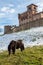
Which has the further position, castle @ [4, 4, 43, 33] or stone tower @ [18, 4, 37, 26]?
stone tower @ [18, 4, 37, 26]

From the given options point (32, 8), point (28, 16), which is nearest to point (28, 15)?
point (28, 16)

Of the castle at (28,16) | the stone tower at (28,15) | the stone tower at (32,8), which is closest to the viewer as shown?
the castle at (28,16)

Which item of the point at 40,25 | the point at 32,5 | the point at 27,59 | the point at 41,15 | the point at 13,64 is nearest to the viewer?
the point at 13,64

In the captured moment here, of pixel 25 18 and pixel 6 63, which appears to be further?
pixel 25 18

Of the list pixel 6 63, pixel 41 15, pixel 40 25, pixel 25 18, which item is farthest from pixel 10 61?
pixel 25 18

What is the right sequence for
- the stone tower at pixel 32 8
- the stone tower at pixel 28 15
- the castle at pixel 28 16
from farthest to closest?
the stone tower at pixel 32 8, the stone tower at pixel 28 15, the castle at pixel 28 16

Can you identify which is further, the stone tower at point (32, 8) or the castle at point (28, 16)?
the stone tower at point (32, 8)

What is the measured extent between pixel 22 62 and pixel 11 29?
59274 millimetres

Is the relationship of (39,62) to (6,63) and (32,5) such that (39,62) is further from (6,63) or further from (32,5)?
(32,5)

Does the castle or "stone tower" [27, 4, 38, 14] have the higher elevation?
"stone tower" [27, 4, 38, 14]

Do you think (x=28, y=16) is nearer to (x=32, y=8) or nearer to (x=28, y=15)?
(x=28, y=15)

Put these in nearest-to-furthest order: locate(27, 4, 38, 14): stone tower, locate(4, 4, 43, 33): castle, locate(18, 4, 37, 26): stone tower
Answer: locate(4, 4, 43, 33): castle, locate(18, 4, 37, 26): stone tower, locate(27, 4, 38, 14): stone tower

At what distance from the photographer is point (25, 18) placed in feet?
264

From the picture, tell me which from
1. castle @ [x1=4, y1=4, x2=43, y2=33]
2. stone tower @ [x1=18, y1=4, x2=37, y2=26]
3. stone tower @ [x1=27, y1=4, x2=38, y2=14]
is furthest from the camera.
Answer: stone tower @ [x1=27, y1=4, x2=38, y2=14]
